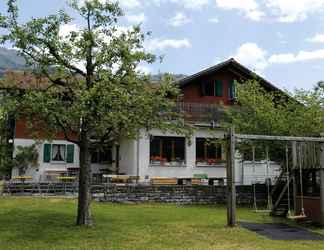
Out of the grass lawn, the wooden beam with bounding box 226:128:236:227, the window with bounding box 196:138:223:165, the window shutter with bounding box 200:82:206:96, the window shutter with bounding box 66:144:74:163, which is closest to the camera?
the grass lawn

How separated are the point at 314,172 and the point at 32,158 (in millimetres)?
18423

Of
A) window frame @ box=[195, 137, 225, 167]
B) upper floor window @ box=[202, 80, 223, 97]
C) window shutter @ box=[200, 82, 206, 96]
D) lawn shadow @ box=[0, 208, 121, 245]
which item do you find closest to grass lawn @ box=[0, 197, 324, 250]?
lawn shadow @ box=[0, 208, 121, 245]

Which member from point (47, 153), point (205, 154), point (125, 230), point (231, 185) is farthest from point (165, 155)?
point (125, 230)

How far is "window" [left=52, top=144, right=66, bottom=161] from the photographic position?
30.3 m

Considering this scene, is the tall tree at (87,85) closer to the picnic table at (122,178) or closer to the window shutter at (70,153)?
the picnic table at (122,178)

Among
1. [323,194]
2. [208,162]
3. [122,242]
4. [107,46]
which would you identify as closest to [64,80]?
[107,46]

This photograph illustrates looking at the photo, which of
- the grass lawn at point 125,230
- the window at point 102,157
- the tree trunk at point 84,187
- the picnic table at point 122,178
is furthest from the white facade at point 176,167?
the tree trunk at point 84,187

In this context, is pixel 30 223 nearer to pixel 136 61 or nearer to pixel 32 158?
pixel 136 61

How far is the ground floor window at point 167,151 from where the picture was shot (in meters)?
28.9

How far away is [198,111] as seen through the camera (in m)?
31.1

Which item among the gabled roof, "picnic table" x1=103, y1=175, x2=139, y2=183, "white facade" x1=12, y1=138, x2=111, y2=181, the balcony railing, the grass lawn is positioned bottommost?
the grass lawn

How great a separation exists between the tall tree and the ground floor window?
14242 millimetres

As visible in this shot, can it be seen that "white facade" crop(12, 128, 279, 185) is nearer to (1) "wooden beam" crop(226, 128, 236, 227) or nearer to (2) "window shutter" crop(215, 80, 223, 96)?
(2) "window shutter" crop(215, 80, 223, 96)

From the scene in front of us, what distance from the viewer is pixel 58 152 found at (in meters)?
30.5
